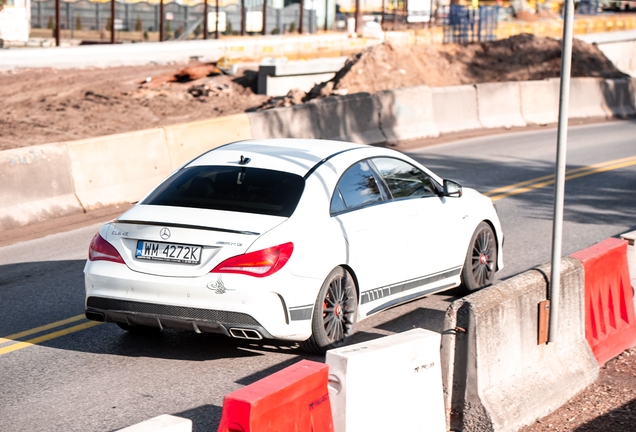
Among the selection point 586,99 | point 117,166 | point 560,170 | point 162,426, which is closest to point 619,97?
point 586,99

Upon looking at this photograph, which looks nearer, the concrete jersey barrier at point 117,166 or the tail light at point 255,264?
the tail light at point 255,264

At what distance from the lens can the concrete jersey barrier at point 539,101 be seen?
25.0 meters

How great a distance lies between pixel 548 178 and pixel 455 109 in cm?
623

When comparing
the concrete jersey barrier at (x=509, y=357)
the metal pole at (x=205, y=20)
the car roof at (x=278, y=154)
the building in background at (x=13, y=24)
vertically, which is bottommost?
the concrete jersey barrier at (x=509, y=357)

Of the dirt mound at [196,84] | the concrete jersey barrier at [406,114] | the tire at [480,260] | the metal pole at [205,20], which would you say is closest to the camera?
the tire at [480,260]

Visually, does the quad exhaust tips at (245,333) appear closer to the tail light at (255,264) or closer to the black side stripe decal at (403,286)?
the tail light at (255,264)

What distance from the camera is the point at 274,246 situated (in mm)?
6719

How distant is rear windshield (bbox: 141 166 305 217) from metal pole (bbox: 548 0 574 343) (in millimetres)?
1895

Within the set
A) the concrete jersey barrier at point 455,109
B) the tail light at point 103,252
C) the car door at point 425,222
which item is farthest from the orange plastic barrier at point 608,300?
the concrete jersey barrier at point 455,109

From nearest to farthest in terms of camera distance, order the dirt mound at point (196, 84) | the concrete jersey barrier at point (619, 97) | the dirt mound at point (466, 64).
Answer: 1. the dirt mound at point (196, 84)
2. the concrete jersey barrier at point (619, 97)
3. the dirt mound at point (466, 64)

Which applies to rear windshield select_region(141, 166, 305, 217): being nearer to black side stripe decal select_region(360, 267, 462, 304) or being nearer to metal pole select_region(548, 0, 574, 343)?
black side stripe decal select_region(360, 267, 462, 304)

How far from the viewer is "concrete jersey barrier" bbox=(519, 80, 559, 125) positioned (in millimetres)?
25047

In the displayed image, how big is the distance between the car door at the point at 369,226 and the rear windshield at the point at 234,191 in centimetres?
41

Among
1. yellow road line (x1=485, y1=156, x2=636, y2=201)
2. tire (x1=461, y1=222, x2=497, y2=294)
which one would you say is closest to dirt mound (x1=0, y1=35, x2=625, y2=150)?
yellow road line (x1=485, y1=156, x2=636, y2=201)
